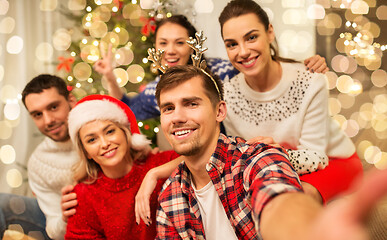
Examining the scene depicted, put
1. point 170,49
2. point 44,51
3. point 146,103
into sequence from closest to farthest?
1. point 170,49
2. point 146,103
3. point 44,51

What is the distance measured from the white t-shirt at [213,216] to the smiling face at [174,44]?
92cm

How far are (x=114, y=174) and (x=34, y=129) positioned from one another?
86.6 inches

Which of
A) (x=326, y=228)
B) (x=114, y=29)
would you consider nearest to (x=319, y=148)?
(x=326, y=228)

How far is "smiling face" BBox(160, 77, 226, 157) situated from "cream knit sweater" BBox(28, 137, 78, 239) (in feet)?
3.33

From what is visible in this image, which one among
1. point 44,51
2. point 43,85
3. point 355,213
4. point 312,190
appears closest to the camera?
point 355,213

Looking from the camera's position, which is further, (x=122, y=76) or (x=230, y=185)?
(x=122, y=76)

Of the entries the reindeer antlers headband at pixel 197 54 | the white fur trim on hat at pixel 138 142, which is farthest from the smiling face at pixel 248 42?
the white fur trim on hat at pixel 138 142

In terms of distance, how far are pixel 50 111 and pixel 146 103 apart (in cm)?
65

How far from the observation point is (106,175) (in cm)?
184

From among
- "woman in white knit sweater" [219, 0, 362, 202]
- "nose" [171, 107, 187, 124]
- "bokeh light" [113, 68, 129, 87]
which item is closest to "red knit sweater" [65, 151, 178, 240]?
"nose" [171, 107, 187, 124]

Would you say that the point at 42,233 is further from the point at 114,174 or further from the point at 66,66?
the point at 66,66

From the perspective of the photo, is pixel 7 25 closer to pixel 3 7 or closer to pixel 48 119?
pixel 3 7

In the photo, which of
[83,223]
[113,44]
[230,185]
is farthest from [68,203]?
[113,44]

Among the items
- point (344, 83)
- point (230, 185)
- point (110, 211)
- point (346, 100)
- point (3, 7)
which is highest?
point (3, 7)
